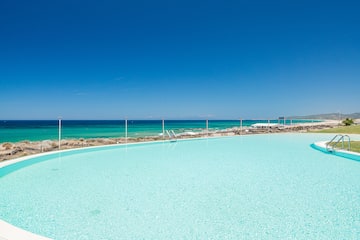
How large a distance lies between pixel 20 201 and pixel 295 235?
3.48 m

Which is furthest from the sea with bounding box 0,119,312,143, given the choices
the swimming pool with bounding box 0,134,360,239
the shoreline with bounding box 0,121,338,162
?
the swimming pool with bounding box 0,134,360,239

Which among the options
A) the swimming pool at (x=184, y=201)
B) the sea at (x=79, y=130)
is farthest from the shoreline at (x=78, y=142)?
the swimming pool at (x=184, y=201)

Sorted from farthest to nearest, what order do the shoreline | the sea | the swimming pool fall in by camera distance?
the sea < the shoreline < the swimming pool

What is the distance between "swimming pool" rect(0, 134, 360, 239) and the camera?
7.77 ft

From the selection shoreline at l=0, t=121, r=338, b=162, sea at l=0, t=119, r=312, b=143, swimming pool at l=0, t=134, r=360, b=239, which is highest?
shoreline at l=0, t=121, r=338, b=162

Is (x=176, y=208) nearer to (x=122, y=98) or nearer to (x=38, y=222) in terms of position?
(x=38, y=222)

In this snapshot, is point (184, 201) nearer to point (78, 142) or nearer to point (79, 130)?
point (78, 142)

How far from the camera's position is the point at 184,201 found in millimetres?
3238

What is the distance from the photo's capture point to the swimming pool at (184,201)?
2369 millimetres

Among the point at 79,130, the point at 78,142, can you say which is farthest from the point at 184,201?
the point at 79,130

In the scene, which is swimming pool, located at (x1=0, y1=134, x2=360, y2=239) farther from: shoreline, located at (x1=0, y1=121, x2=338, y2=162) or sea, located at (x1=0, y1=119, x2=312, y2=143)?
sea, located at (x1=0, y1=119, x2=312, y2=143)

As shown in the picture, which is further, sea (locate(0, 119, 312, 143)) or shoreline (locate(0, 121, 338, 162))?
sea (locate(0, 119, 312, 143))

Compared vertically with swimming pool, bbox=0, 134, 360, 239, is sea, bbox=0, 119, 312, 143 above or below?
below

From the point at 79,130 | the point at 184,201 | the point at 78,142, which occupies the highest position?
the point at 78,142
